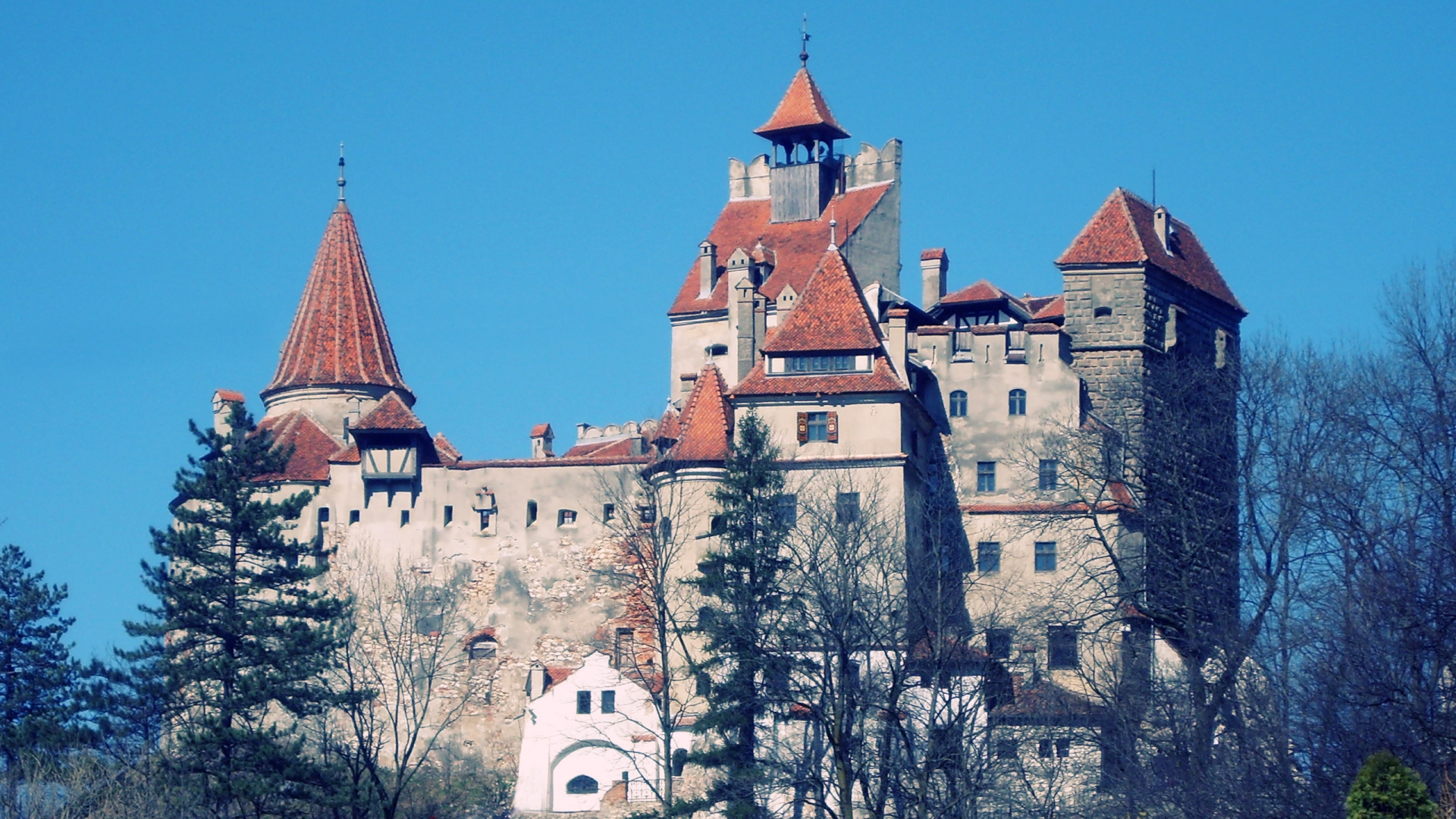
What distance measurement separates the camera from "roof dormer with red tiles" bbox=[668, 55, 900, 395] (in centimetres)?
6975

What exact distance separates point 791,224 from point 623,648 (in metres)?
15.0

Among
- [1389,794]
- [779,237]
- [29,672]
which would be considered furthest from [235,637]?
[1389,794]

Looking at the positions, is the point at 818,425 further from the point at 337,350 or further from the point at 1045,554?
the point at 337,350

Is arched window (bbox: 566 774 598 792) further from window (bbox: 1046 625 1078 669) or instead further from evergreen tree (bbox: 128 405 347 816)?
window (bbox: 1046 625 1078 669)

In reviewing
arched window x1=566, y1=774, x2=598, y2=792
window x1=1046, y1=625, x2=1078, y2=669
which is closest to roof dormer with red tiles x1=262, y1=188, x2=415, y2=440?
arched window x1=566, y1=774, x2=598, y2=792

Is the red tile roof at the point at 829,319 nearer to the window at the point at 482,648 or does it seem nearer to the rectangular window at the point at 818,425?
the rectangular window at the point at 818,425

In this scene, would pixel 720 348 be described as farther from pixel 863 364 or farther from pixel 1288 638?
pixel 1288 638

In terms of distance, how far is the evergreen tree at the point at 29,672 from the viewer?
181 ft

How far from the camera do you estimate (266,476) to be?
222ft

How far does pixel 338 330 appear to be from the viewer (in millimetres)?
73562

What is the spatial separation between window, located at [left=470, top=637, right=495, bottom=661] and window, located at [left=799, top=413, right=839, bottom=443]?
10374mm

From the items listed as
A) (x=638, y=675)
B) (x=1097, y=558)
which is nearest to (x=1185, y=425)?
(x=1097, y=558)

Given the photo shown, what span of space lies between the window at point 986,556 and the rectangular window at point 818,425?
4638mm

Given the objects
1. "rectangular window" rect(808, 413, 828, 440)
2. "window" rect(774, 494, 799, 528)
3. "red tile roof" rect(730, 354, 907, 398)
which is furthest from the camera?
"rectangular window" rect(808, 413, 828, 440)
